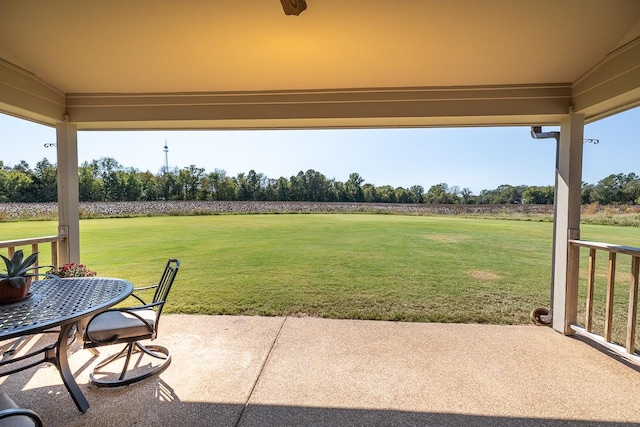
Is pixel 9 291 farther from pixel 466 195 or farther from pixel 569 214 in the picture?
pixel 466 195

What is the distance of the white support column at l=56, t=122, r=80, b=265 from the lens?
10.5 ft

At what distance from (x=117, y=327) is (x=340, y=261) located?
19.0 feet

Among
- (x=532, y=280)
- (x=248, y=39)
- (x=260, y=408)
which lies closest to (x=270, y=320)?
(x=260, y=408)

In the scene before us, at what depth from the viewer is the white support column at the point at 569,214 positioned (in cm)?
297

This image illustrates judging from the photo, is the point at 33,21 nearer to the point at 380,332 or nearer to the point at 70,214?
the point at 70,214

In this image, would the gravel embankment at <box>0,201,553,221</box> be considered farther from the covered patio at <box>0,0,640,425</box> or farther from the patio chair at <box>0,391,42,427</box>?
the patio chair at <box>0,391,42,427</box>

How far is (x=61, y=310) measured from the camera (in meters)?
1.67

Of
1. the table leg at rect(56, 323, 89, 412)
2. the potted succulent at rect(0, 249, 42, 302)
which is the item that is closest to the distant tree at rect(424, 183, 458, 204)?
the table leg at rect(56, 323, 89, 412)

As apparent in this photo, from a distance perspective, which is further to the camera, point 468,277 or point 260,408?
point 468,277

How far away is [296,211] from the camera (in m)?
8.91

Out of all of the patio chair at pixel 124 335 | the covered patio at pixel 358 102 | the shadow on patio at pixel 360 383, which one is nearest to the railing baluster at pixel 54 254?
the covered patio at pixel 358 102

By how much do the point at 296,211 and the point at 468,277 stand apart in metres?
5.00

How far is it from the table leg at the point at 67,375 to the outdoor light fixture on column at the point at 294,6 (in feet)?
8.15

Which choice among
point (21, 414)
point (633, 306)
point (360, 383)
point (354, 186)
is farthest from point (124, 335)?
point (354, 186)
